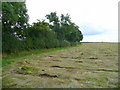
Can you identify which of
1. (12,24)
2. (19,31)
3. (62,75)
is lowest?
(62,75)

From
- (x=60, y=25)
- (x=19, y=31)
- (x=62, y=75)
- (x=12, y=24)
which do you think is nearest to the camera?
(x=62, y=75)

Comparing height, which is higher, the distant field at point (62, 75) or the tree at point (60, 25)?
the tree at point (60, 25)

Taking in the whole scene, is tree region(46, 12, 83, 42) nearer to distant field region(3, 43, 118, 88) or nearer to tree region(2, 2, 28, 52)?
tree region(2, 2, 28, 52)

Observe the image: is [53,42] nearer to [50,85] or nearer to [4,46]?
[4,46]

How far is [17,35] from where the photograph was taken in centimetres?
716

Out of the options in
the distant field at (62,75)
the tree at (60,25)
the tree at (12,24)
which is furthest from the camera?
the tree at (60,25)

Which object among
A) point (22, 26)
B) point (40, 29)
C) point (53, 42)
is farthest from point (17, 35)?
point (53, 42)

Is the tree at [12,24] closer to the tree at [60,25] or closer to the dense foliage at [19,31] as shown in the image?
the dense foliage at [19,31]

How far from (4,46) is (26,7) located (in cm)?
297

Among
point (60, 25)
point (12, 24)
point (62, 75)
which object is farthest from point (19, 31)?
point (60, 25)

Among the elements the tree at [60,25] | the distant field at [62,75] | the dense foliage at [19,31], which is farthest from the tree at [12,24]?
the tree at [60,25]

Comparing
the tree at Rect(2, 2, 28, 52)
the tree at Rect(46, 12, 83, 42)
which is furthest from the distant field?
the tree at Rect(46, 12, 83, 42)

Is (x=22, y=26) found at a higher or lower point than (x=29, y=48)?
higher

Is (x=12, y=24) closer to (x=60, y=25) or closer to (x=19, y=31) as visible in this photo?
(x=19, y=31)
